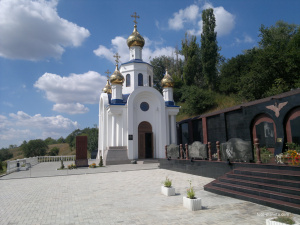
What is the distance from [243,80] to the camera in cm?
2334

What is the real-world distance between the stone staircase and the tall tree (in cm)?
2480

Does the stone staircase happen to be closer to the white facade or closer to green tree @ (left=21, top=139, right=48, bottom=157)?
the white facade

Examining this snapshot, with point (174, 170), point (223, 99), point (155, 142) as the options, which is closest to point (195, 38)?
point (223, 99)

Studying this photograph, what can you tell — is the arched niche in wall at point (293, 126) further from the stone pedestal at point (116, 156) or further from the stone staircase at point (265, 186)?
the stone pedestal at point (116, 156)

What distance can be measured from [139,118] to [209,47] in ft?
55.9

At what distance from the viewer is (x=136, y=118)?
66.0ft

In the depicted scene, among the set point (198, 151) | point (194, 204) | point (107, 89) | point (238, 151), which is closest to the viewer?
point (194, 204)

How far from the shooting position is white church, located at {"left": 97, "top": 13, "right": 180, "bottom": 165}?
18984mm

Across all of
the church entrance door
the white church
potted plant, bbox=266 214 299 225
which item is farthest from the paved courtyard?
the church entrance door

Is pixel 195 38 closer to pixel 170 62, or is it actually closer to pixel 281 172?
pixel 170 62

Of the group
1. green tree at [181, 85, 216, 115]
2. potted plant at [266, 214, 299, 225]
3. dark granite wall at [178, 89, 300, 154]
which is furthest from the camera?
green tree at [181, 85, 216, 115]

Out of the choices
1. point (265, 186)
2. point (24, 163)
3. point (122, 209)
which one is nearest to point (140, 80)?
point (24, 163)

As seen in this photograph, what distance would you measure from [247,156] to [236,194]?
228 cm

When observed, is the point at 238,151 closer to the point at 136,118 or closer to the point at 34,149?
the point at 136,118
